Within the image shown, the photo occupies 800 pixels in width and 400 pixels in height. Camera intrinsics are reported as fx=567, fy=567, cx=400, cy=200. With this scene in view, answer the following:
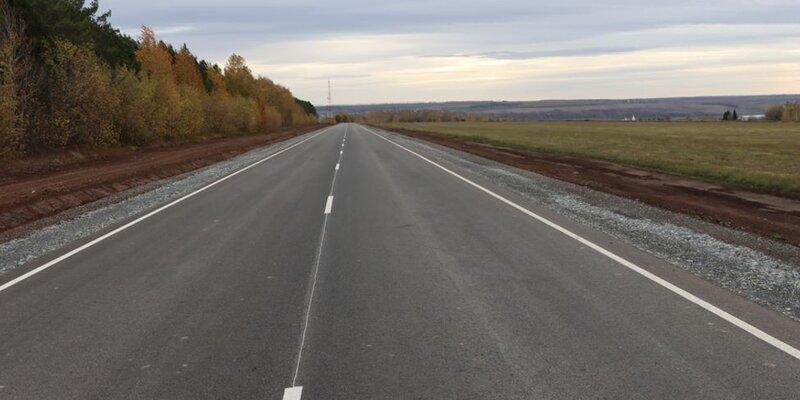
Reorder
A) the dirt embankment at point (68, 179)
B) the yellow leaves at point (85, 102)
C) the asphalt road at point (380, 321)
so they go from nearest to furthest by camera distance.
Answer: the asphalt road at point (380, 321) → the dirt embankment at point (68, 179) → the yellow leaves at point (85, 102)

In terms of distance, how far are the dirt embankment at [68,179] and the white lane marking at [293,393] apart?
9676 mm

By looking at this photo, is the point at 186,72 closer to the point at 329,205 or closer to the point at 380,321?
the point at 329,205

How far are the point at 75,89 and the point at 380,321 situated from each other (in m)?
27.2

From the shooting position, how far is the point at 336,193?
13.9 meters

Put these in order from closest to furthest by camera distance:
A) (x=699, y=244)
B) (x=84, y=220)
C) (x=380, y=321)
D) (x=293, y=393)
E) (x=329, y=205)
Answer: (x=293, y=393), (x=380, y=321), (x=699, y=244), (x=84, y=220), (x=329, y=205)

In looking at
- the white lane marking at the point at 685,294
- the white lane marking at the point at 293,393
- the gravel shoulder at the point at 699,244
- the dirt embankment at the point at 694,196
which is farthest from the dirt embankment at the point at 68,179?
the dirt embankment at the point at 694,196

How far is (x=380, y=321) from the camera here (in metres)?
5.14

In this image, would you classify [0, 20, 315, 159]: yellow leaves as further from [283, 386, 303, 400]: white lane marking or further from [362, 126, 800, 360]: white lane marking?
[283, 386, 303, 400]: white lane marking

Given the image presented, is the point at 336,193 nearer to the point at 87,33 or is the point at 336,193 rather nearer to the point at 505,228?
the point at 505,228

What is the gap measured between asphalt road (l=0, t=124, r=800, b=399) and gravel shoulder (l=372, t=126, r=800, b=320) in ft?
1.28

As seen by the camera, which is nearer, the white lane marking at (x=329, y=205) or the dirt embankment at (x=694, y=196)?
the dirt embankment at (x=694, y=196)

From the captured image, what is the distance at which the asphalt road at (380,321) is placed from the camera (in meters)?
3.97

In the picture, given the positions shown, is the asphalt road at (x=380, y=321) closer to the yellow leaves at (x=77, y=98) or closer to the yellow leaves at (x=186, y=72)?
the yellow leaves at (x=77, y=98)

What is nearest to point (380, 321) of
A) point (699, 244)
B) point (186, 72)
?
point (699, 244)
